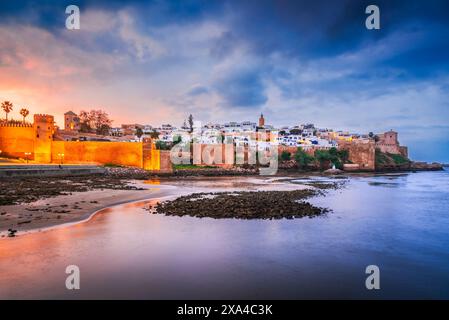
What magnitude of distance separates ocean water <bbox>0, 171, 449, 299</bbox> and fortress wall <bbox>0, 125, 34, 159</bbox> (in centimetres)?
3041

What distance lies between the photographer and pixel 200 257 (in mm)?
6684

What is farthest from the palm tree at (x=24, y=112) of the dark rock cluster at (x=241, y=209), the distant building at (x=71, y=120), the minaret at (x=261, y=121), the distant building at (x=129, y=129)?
the minaret at (x=261, y=121)

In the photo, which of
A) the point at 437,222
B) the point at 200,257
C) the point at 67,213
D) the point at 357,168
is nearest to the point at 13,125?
the point at 67,213

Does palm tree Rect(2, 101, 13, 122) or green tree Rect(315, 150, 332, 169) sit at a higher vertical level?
palm tree Rect(2, 101, 13, 122)

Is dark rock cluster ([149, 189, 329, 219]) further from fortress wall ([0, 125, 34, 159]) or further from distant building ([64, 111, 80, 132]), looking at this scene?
distant building ([64, 111, 80, 132])

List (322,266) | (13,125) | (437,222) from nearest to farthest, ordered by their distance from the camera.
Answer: (322,266), (437,222), (13,125)

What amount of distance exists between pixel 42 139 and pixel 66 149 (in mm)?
2654

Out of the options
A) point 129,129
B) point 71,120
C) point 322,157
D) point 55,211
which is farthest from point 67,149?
point 129,129

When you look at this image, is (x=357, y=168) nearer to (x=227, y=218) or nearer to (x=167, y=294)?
(x=227, y=218)

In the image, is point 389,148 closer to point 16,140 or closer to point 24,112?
point 16,140

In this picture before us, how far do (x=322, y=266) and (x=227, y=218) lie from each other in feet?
15.3

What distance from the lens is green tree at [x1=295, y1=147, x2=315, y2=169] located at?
2229 inches

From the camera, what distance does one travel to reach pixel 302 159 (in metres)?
56.9

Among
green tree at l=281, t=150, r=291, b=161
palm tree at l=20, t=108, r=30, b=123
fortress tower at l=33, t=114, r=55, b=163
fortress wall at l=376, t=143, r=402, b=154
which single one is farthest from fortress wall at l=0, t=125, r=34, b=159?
fortress wall at l=376, t=143, r=402, b=154
